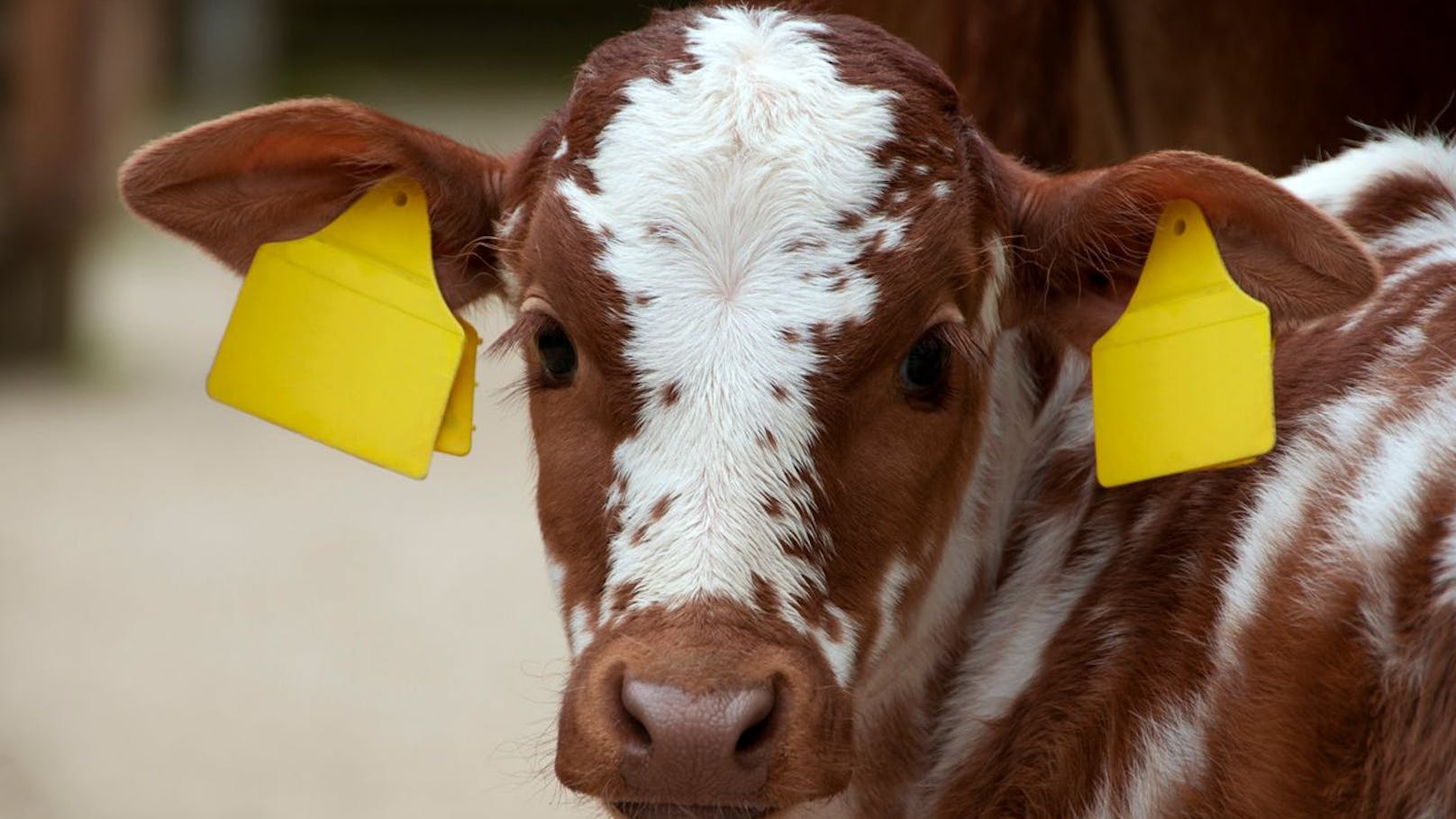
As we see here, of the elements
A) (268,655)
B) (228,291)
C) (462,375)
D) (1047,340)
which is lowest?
(228,291)

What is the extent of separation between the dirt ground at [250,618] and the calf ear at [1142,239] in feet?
4.43

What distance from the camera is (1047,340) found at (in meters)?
2.92

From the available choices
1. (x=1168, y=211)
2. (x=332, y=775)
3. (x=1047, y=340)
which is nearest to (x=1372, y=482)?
(x=1168, y=211)

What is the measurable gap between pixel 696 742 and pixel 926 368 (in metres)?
0.66

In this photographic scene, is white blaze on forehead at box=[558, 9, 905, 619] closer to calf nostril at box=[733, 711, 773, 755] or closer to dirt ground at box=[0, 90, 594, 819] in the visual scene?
calf nostril at box=[733, 711, 773, 755]

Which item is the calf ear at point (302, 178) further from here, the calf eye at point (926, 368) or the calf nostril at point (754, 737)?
the calf nostril at point (754, 737)

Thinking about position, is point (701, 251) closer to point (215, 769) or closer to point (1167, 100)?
point (1167, 100)

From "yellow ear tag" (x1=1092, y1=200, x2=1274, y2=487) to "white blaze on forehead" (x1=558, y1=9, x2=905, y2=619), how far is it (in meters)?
0.38

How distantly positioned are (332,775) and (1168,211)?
3.35 meters

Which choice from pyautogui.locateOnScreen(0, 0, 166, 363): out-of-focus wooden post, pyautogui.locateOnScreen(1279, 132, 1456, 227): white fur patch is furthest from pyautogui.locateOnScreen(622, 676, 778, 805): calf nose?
pyautogui.locateOnScreen(0, 0, 166, 363): out-of-focus wooden post

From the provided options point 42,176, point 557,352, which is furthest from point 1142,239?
point 42,176

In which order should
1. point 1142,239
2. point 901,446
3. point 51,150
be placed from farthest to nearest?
point 51,150
point 1142,239
point 901,446

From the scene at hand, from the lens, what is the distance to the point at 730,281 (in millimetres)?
2398

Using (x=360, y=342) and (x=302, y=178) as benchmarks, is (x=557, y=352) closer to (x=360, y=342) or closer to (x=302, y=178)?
(x=360, y=342)
